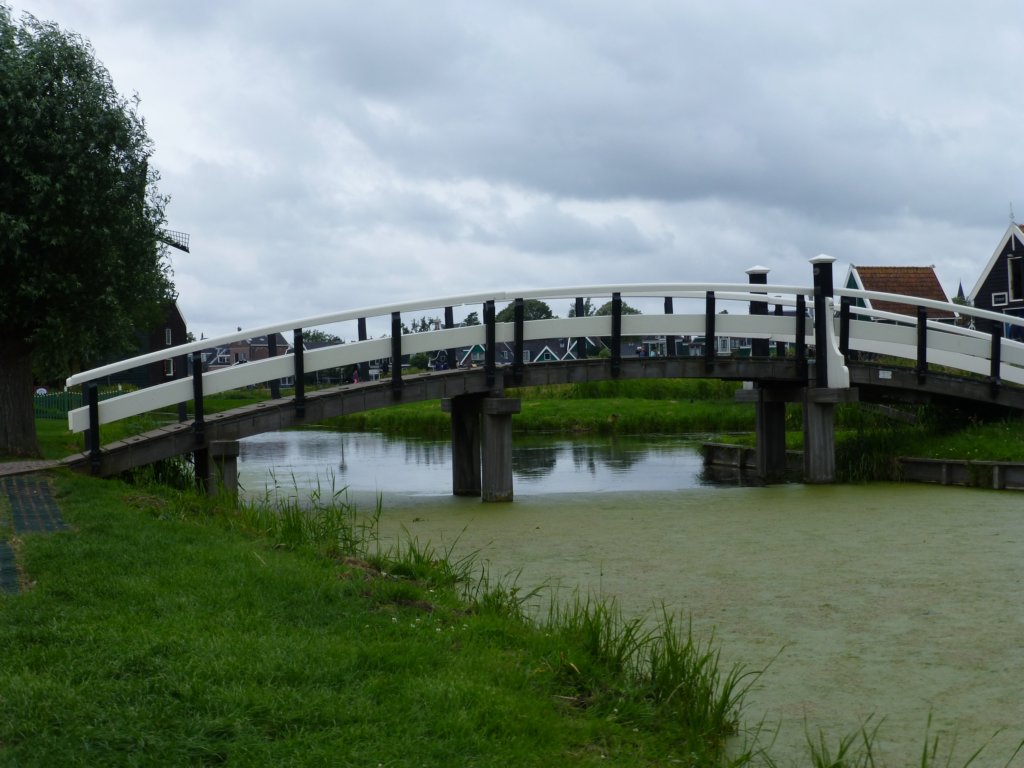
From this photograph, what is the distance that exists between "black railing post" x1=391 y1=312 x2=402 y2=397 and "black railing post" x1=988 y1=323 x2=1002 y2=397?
28.9ft

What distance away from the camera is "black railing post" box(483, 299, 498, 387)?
14.3 metres

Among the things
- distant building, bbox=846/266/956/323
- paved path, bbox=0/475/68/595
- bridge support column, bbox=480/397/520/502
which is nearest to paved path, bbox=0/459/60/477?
paved path, bbox=0/475/68/595

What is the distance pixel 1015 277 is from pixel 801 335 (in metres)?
20.7

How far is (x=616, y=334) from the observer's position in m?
15.2

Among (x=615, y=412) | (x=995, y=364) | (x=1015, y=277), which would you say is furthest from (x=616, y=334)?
(x=1015, y=277)

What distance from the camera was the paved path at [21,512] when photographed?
6.59 meters

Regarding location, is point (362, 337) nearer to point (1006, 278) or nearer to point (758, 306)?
point (758, 306)

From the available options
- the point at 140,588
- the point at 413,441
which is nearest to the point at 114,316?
the point at 140,588

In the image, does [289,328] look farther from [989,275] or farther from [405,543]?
[989,275]

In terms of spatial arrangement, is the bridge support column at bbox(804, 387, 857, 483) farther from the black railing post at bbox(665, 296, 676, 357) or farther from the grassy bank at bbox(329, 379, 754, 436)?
the grassy bank at bbox(329, 379, 754, 436)

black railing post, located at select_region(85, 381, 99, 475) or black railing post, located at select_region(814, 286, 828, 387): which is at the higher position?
black railing post, located at select_region(814, 286, 828, 387)

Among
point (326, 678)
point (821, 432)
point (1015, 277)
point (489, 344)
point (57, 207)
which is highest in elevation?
point (1015, 277)

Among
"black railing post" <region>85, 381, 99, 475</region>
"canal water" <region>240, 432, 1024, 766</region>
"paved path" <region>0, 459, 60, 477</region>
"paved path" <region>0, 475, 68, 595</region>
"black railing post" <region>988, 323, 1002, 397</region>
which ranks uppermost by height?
"black railing post" <region>988, 323, 1002, 397</region>

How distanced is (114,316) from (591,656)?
10.8m
